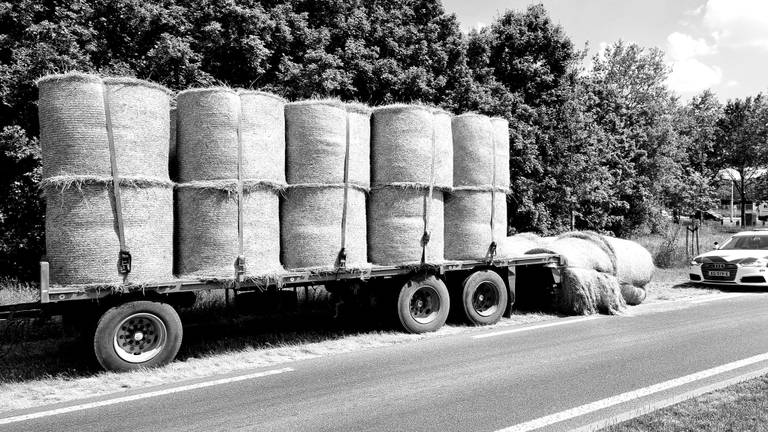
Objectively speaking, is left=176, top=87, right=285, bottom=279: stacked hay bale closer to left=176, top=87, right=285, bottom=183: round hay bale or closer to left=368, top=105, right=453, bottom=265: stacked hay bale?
left=176, top=87, right=285, bottom=183: round hay bale

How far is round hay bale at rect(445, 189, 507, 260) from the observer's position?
9.26m

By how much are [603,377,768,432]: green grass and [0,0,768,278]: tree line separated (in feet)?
41.1

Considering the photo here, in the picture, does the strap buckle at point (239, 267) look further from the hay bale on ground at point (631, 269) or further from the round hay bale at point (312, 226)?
the hay bale on ground at point (631, 269)

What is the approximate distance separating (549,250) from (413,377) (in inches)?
217

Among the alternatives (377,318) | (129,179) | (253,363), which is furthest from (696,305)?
(129,179)

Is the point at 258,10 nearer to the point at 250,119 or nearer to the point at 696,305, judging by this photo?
the point at 250,119

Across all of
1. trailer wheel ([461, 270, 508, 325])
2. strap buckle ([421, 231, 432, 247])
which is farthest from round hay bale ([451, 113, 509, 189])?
trailer wheel ([461, 270, 508, 325])

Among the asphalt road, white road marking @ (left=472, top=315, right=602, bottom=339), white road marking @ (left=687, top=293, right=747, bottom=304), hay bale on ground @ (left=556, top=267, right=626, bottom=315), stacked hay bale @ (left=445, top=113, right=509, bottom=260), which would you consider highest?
stacked hay bale @ (left=445, top=113, right=509, bottom=260)

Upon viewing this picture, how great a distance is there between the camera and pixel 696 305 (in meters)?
11.3

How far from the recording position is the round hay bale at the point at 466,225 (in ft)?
30.4

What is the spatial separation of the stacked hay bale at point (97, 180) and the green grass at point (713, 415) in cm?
523

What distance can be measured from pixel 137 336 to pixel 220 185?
6.55 ft

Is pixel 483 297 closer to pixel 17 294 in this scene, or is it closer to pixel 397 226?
pixel 397 226

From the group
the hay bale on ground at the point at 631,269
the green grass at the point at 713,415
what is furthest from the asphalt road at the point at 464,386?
the hay bale on ground at the point at 631,269
